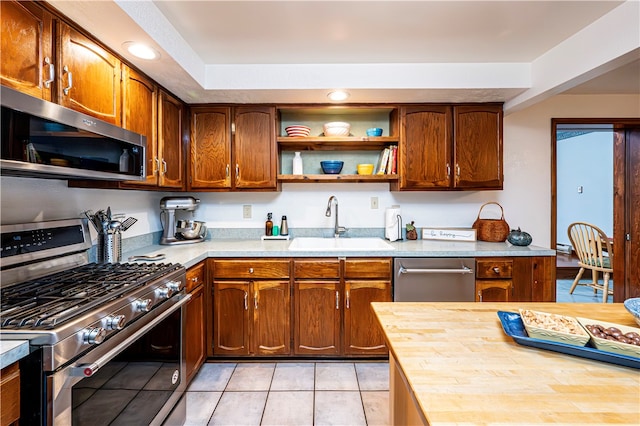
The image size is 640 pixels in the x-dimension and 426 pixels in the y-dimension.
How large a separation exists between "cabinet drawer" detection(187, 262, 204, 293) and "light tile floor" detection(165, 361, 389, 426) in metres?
0.65

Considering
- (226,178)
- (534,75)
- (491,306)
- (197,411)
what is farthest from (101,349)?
(534,75)

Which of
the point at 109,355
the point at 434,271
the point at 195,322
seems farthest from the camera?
the point at 434,271

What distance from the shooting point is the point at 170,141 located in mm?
2355

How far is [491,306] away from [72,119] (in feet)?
5.98

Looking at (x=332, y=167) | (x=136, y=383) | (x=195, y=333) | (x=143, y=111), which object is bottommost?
(x=195, y=333)

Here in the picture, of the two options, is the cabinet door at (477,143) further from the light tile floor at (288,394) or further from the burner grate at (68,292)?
the burner grate at (68,292)

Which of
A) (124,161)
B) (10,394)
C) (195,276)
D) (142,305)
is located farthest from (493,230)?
(10,394)

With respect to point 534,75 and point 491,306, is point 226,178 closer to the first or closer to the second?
point 491,306

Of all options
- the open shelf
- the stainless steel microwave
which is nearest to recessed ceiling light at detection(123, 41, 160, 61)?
the stainless steel microwave

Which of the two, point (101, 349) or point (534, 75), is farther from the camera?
point (534, 75)

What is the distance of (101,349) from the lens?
1.10 meters

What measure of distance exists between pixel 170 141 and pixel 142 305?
1.45m

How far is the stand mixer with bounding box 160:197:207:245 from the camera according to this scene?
2.53m

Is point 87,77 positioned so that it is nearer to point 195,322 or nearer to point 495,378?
point 195,322
